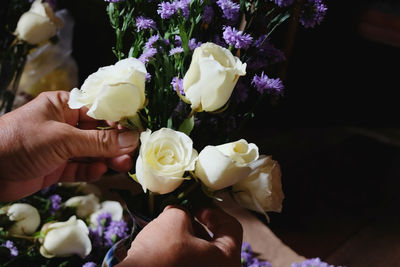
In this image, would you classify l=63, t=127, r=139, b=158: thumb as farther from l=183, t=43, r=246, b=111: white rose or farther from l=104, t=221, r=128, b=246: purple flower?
l=104, t=221, r=128, b=246: purple flower

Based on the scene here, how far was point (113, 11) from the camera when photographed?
547mm

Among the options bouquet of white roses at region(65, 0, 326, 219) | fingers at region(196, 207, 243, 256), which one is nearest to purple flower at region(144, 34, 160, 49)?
bouquet of white roses at region(65, 0, 326, 219)

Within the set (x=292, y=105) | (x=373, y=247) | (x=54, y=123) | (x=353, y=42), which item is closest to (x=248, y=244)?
(x=373, y=247)

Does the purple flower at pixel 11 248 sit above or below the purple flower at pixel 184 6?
below

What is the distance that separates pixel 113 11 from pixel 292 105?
4.14 feet

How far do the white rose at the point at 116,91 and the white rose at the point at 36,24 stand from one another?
1.42ft

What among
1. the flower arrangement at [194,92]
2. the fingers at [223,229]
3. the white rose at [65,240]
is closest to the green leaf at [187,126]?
the flower arrangement at [194,92]

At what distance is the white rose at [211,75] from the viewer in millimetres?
455

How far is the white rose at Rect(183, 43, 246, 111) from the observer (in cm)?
46

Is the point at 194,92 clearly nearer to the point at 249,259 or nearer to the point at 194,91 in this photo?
the point at 194,91

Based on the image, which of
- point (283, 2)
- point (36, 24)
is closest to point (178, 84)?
point (283, 2)

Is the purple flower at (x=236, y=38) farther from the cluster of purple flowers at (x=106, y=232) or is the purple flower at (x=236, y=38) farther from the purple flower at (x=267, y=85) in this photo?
the cluster of purple flowers at (x=106, y=232)

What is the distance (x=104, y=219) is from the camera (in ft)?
2.58

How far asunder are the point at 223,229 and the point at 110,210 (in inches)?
13.7
